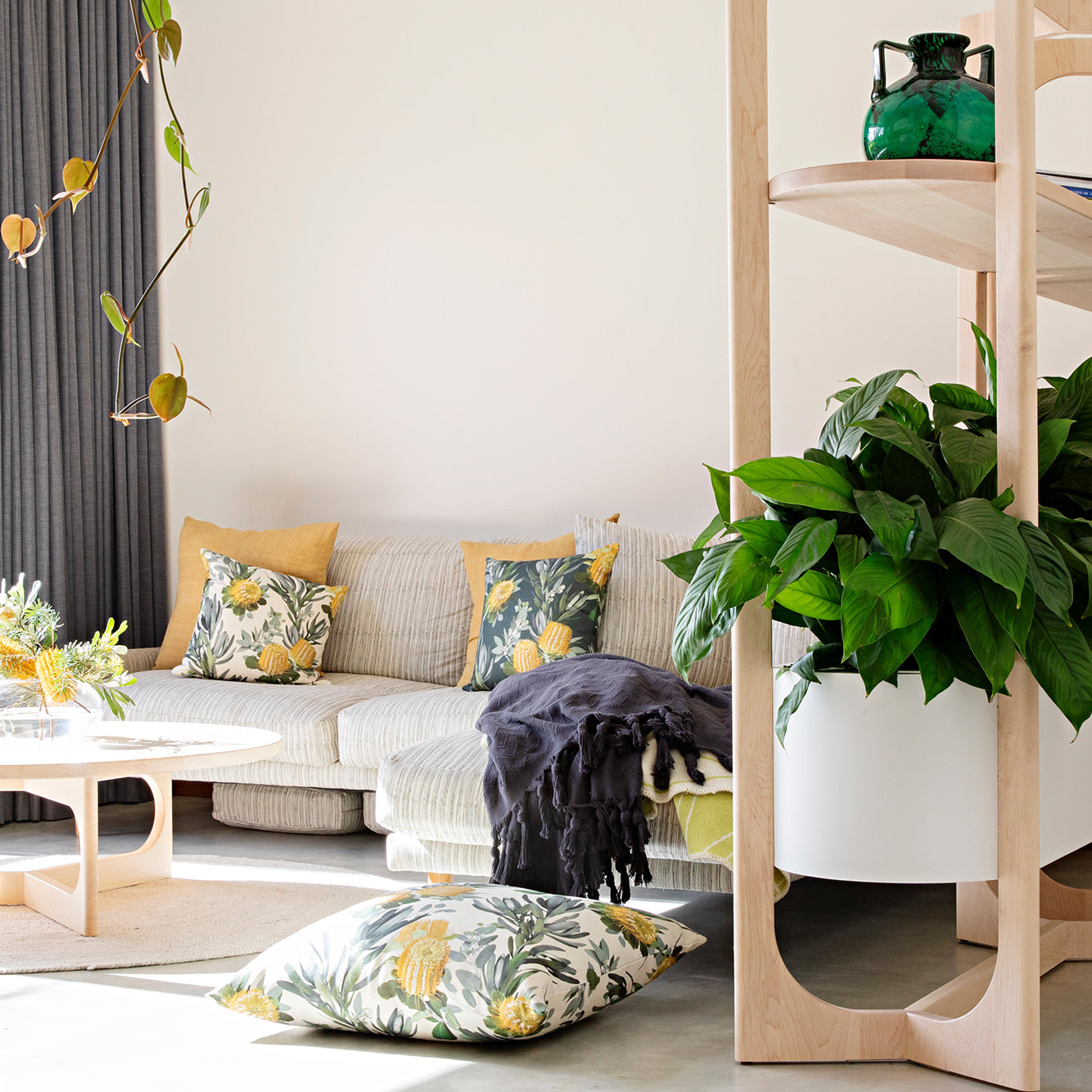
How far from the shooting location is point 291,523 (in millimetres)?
4816

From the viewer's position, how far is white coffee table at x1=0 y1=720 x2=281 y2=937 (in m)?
2.69

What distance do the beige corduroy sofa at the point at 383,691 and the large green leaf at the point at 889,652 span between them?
1.22 meters

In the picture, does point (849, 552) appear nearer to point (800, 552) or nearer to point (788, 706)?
point (800, 552)

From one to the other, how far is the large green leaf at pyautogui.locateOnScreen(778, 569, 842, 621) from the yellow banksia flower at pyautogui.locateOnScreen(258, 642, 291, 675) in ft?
7.87

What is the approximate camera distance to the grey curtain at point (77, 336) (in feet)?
14.2

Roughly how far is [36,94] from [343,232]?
3.65 ft

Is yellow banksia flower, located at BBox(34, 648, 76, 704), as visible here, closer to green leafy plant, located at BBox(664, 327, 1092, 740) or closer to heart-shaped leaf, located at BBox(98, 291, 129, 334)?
green leafy plant, located at BBox(664, 327, 1092, 740)

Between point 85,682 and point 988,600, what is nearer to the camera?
point 988,600

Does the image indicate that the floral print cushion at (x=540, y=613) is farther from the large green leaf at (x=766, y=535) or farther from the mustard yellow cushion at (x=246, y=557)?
the large green leaf at (x=766, y=535)

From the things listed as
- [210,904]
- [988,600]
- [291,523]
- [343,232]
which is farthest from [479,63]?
[988,600]

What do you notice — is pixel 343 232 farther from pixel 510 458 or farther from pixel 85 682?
pixel 85 682

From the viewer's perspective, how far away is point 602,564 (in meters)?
3.64

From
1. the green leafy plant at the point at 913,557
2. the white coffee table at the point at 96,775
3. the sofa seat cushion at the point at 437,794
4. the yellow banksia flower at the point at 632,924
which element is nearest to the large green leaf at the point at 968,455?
the green leafy plant at the point at 913,557

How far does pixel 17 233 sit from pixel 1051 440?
1.53m
